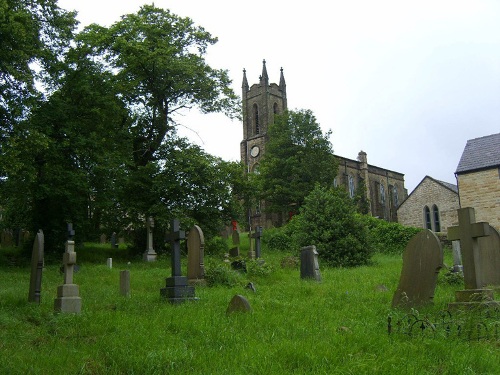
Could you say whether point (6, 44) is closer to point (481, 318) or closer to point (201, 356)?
point (201, 356)

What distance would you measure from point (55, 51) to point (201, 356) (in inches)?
796

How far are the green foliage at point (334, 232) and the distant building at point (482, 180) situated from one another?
8989 millimetres

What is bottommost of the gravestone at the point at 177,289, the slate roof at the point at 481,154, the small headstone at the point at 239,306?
the small headstone at the point at 239,306

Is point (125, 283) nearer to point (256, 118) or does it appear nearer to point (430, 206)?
point (430, 206)

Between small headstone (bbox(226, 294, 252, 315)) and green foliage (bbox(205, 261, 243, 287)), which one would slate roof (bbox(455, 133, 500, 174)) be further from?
small headstone (bbox(226, 294, 252, 315))

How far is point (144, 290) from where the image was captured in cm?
1341

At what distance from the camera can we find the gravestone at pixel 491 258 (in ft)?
36.8

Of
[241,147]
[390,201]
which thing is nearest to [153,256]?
[241,147]

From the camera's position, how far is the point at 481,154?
28406mm

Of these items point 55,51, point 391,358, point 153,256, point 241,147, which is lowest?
point 391,358

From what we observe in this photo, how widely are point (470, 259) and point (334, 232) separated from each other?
494 inches

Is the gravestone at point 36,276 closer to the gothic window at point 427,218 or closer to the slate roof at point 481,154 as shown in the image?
the slate roof at point 481,154

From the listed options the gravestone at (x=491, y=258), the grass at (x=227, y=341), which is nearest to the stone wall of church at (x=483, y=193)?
the gravestone at (x=491, y=258)

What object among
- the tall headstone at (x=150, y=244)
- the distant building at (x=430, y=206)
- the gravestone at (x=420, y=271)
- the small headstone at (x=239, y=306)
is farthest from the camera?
the distant building at (x=430, y=206)
